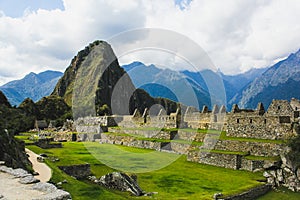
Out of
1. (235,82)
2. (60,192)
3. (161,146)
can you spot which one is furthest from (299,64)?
(60,192)

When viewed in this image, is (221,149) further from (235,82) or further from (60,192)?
(235,82)

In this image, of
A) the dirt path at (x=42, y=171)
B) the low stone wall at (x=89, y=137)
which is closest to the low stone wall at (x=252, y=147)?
the dirt path at (x=42, y=171)

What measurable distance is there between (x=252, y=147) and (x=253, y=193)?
6.57 metres

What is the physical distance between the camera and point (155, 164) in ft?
74.5

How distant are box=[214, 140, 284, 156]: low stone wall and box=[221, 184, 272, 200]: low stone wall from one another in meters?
Result: 3.80

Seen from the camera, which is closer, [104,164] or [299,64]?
[104,164]

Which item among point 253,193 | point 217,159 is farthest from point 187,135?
point 253,193

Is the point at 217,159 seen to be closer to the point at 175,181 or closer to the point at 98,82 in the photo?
the point at 175,181

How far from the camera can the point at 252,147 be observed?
22.0m

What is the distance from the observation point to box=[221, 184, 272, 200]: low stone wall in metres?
14.8

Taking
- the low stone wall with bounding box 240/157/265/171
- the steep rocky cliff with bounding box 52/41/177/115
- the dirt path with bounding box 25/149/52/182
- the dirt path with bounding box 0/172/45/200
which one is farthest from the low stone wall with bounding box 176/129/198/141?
the steep rocky cliff with bounding box 52/41/177/115

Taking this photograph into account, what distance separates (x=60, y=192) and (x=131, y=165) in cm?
1438

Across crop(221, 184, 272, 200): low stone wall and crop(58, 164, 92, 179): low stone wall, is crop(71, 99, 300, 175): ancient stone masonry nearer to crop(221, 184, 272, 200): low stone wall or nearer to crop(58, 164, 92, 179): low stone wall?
crop(221, 184, 272, 200): low stone wall

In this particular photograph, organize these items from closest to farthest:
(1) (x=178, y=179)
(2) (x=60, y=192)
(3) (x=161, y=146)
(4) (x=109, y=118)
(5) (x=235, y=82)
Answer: (2) (x=60, y=192)
(1) (x=178, y=179)
(3) (x=161, y=146)
(4) (x=109, y=118)
(5) (x=235, y=82)
